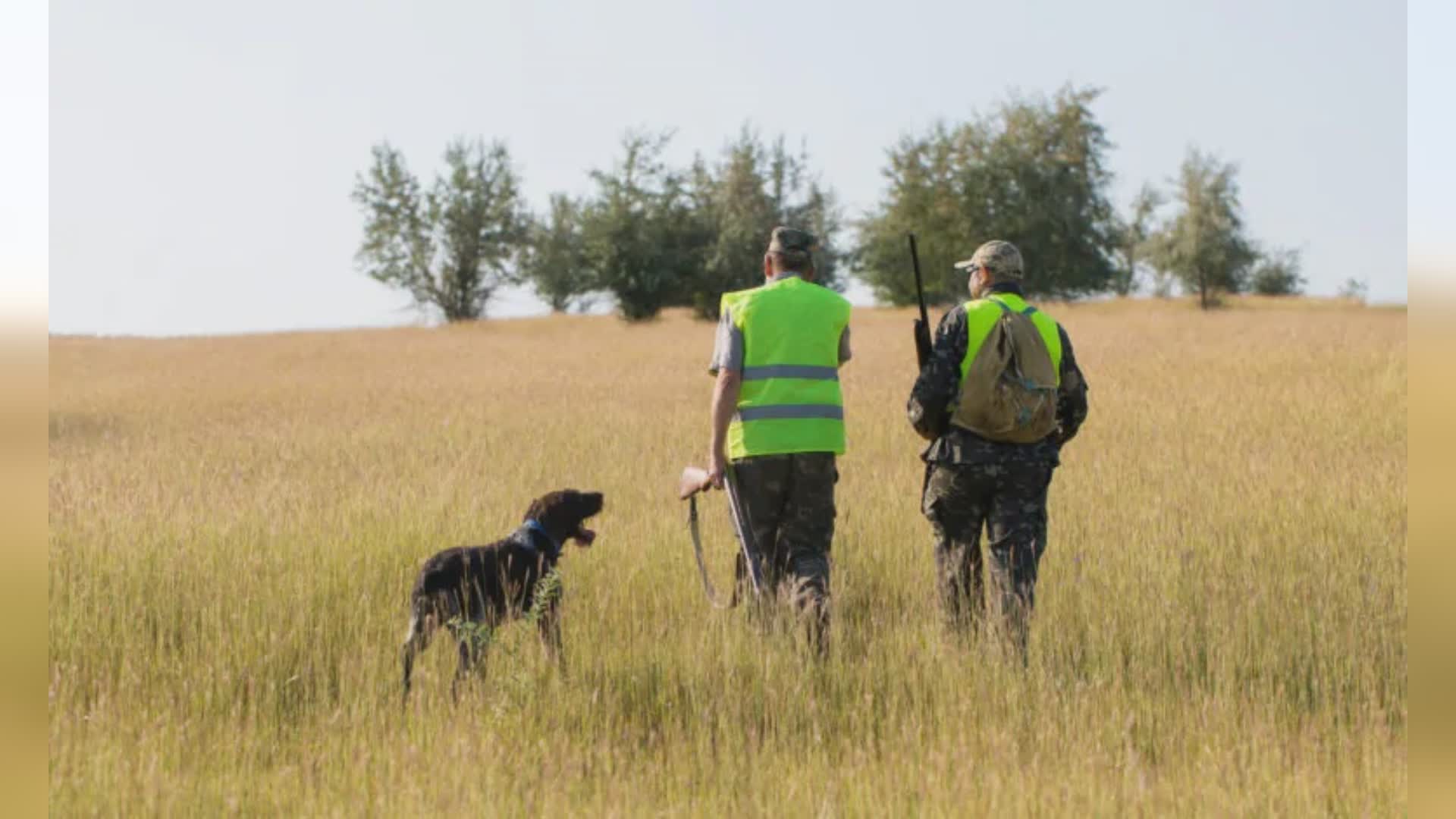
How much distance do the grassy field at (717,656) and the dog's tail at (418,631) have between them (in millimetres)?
79

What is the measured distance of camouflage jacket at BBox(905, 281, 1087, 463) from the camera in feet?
19.1

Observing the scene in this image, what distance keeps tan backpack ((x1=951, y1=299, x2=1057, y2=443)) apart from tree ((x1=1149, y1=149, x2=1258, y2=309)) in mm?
60600

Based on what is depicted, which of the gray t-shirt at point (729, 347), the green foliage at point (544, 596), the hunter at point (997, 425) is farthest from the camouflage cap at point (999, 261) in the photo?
the green foliage at point (544, 596)

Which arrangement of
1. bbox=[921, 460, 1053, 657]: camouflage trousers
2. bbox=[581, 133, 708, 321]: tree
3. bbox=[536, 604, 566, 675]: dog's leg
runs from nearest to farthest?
bbox=[536, 604, 566, 675]: dog's leg
bbox=[921, 460, 1053, 657]: camouflage trousers
bbox=[581, 133, 708, 321]: tree

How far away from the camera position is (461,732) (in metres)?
4.76

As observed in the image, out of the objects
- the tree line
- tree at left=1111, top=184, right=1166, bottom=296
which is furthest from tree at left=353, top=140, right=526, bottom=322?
tree at left=1111, top=184, right=1166, bottom=296

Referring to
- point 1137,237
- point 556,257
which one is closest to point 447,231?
point 556,257

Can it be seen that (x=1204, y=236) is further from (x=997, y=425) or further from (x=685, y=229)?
(x=997, y=425)

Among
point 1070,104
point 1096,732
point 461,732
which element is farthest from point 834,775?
point 1070,104

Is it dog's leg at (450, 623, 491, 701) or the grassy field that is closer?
the grassy field

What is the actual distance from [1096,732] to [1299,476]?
19.9 feet

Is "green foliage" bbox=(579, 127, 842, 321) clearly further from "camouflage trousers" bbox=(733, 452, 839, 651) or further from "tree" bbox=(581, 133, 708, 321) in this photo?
"camouflage trousers" bbox=(733, 452, 839, 651)

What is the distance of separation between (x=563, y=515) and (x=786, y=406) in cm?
117

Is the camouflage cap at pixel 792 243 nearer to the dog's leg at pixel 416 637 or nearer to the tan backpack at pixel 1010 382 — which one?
the tan backpack at pixel 1010 382
